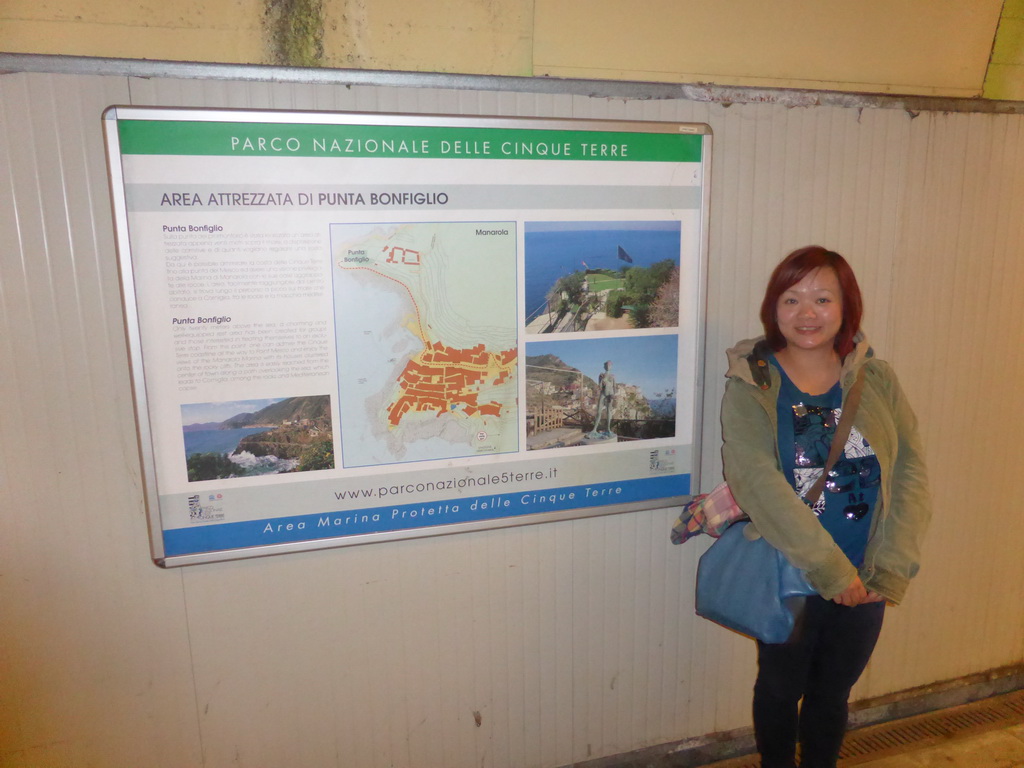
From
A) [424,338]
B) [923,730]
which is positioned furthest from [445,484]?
[923,730]

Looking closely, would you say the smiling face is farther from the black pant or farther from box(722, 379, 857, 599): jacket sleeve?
the black pant

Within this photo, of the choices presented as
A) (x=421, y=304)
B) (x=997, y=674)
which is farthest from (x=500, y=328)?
(x=997, y=674)

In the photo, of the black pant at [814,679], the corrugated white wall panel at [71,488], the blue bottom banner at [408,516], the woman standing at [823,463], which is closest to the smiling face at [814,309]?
the woman standing at [823,463]

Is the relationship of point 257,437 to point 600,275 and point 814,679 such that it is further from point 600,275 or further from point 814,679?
point 814,679

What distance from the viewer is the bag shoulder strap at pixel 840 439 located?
6.19 feet

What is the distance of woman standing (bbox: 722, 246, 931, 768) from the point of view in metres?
1.85

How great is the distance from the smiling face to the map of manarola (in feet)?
2.81

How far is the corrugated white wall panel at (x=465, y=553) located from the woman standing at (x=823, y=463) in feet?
1.16

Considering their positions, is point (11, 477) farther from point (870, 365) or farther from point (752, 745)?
point (752, 745)

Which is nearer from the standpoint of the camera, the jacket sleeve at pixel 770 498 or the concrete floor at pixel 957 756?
the jacket sleeve at pixel 770 498

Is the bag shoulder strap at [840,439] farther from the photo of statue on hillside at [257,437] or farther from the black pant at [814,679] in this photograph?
the photo of statue on hillside at [257,437]

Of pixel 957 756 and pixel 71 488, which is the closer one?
pixel 71 488

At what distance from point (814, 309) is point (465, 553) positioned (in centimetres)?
137

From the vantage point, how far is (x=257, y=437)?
190 centimetres
